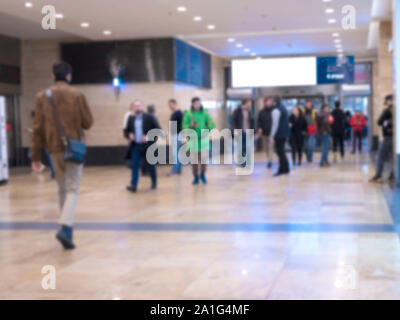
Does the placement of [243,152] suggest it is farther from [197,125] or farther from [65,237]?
[65,237]

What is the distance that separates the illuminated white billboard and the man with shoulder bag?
1828 centimetres

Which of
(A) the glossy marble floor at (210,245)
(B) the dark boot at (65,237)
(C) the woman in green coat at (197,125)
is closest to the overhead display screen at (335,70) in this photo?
(C) the woman in green coat at (197,125)

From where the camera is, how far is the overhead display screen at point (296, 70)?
23.8 m

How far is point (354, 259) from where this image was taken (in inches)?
212

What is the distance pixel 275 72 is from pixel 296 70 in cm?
88

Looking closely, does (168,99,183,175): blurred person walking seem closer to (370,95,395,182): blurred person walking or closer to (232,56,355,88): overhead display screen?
(370,95,395,182): blurred person walking

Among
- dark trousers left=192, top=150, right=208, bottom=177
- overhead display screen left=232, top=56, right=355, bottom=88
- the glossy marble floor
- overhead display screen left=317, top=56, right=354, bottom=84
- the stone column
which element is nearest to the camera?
the glossy marble floor

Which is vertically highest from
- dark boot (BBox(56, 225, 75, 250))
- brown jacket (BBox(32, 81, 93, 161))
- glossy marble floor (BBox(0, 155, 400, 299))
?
brown jacket (BBox(32, 81, 93, 161))

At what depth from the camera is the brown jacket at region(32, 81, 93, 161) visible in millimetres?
6066

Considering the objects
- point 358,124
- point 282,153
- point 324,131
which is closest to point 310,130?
point 324,131

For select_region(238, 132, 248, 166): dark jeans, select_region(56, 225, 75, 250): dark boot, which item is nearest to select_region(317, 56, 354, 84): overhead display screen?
select_region(238, 132, 248, 166): dark jeans

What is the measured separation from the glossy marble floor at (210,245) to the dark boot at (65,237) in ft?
0.29

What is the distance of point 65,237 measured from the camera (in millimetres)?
6078

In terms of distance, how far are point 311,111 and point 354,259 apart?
12.7 meters
